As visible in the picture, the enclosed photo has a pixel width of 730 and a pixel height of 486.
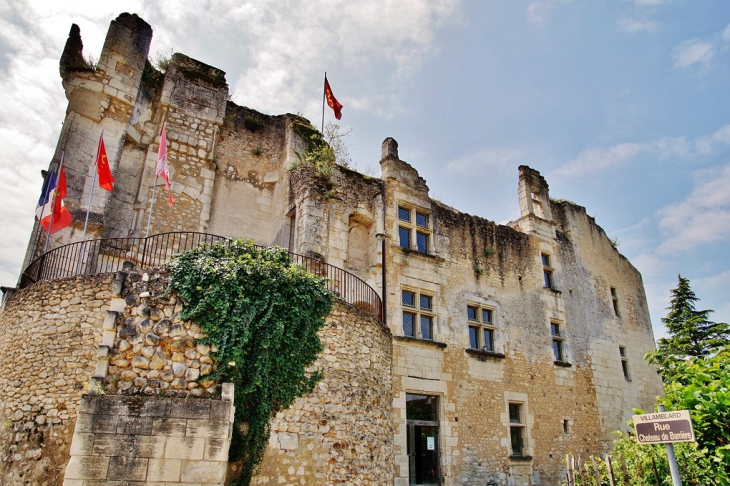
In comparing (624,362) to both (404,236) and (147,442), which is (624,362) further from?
(147,442)

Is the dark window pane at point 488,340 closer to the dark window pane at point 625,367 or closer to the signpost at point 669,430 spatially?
the dark window pane at point 625,367

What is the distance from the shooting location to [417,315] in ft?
40.9

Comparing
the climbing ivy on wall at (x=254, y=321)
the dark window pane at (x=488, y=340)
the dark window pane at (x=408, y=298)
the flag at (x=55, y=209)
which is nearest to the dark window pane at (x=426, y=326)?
the dark window pane at (x=408, y=298)

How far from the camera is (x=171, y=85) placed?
12352 millimetres

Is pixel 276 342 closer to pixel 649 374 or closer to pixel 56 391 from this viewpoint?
pixel 56 391

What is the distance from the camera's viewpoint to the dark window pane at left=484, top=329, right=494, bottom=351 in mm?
13508

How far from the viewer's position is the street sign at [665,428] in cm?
507

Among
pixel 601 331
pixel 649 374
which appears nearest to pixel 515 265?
pixel 601 331

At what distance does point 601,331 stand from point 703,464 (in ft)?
31.8

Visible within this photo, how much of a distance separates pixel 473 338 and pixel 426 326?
1.61 metres

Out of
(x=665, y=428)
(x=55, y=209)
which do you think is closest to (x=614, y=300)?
(x=665, y=428)

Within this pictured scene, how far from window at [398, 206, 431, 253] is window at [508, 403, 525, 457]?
4.74 metres

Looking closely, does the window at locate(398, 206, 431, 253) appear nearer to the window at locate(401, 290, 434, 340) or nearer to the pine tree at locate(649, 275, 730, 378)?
the window at locate(401, 290, 434, 340)

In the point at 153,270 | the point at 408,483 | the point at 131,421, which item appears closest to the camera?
the point at 131,421
